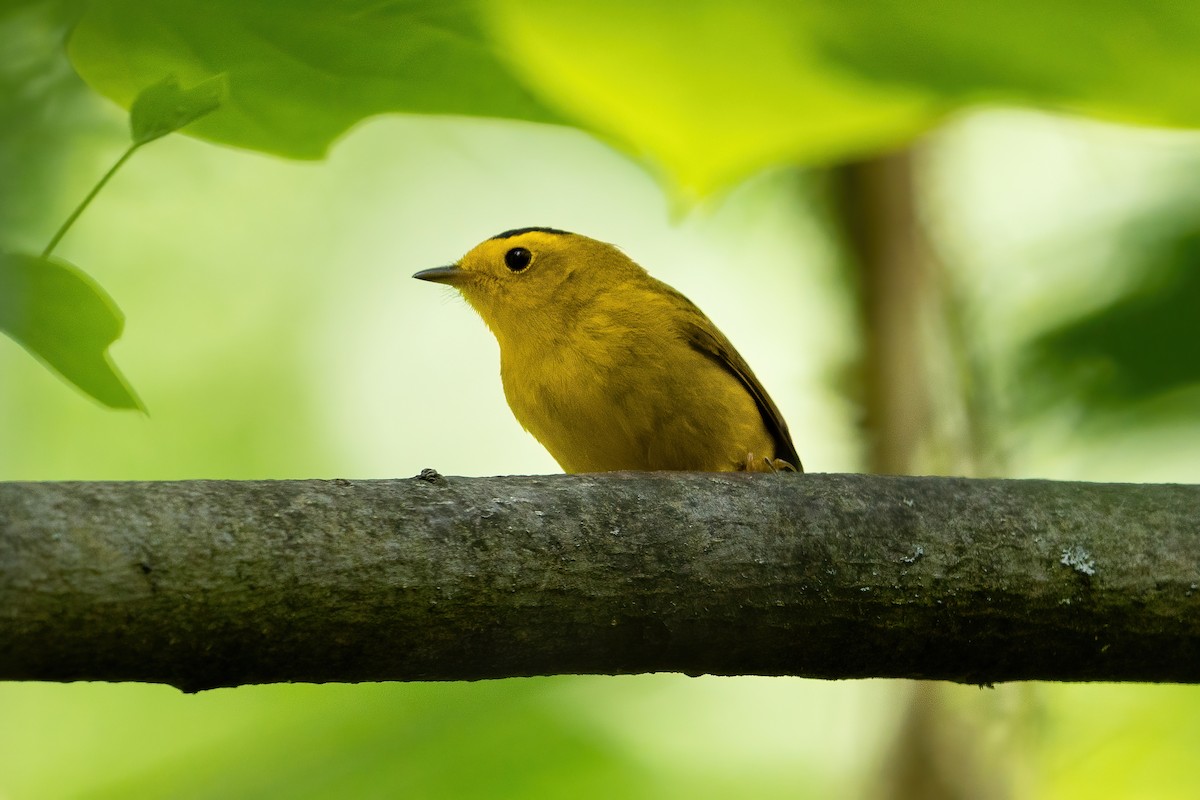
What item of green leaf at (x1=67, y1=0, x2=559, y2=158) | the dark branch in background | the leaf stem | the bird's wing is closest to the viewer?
the leaf stem

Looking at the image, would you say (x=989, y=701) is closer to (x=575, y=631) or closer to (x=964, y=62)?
(x=575, y=631)

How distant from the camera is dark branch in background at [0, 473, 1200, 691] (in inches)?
78.4

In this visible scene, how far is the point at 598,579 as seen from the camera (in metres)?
2.38

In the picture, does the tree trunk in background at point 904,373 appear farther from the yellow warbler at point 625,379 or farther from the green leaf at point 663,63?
the green leaf at point 663,63

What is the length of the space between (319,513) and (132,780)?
336 cm

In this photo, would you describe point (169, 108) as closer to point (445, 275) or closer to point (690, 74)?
point (690, 74)

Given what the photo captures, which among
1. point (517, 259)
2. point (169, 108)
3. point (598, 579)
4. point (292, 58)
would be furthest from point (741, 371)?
point (169, 108)

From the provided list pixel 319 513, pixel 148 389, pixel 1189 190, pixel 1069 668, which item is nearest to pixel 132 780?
pixel 148 389

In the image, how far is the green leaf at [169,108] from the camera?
4.55ft

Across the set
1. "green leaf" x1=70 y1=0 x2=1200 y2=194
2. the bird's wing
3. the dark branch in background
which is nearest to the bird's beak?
the bird's wing

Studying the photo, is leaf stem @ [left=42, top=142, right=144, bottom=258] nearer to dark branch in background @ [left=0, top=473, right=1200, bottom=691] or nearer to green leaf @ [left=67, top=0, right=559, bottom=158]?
green leaf @ [left=67, top=0, right=559, bottom=158]

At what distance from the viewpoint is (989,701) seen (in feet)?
15.3

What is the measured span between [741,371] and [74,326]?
3.64m

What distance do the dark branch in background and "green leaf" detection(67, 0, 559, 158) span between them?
79cm
